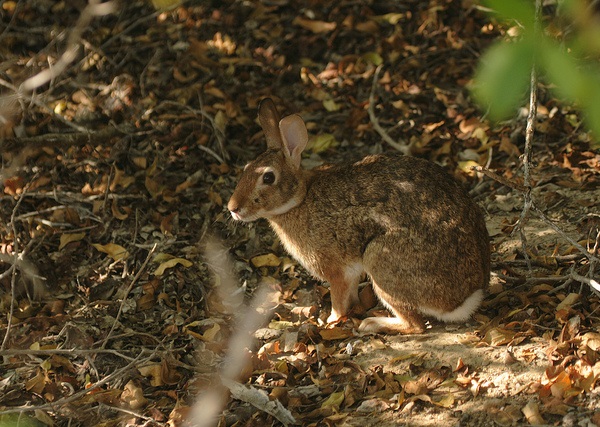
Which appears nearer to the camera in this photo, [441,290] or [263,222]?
[441,290]

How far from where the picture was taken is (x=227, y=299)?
6387 mm

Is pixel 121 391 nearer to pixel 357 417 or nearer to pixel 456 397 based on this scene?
pixel 357 417

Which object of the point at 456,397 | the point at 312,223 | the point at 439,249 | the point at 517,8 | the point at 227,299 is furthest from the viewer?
the point at 227,299

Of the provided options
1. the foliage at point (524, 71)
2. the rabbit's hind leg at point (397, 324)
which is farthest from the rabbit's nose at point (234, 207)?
the foliage at point (524, 71)

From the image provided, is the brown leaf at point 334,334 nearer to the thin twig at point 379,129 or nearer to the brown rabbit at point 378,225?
the brown rabbit at point 378,225

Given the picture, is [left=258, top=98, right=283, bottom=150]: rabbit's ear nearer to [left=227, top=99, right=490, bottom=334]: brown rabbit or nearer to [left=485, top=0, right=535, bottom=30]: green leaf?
[left=227, top=99, right=490, bottom=334]: brown rabbit

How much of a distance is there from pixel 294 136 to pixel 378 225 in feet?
3.52

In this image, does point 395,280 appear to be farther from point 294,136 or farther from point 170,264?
point 170,264

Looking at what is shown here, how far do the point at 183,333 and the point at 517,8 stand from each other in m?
4.77

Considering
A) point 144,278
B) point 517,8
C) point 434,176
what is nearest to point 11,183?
point 144,278

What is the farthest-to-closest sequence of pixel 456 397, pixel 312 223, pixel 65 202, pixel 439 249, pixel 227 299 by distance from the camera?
pixel 65 202
pixel 227 299
pixel 312 223
pixel 439 249
pixel 456 397

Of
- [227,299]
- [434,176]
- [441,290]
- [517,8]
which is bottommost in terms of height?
[227,299]

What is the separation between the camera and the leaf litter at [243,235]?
4945 millimetres

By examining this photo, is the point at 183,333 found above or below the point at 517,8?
below
